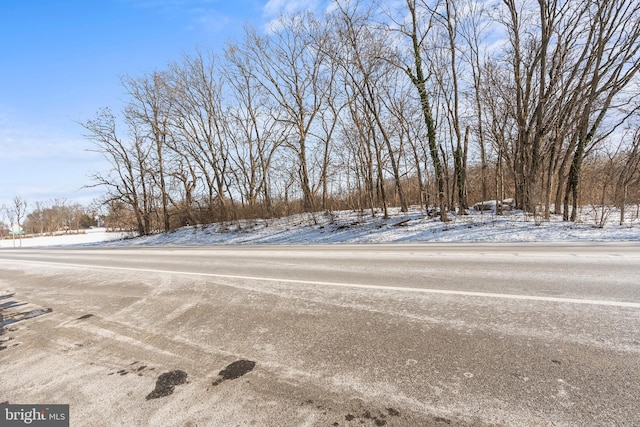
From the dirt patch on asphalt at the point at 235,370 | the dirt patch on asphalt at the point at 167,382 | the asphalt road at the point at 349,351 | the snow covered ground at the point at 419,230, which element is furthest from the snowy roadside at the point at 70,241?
the dirt patch on asphalt at the point at 235,370

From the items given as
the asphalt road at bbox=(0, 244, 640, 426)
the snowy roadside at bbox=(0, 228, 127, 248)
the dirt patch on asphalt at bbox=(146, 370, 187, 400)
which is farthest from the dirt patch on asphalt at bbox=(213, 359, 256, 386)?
the snowy roadside at bbox=(0, 228, 127, 248)

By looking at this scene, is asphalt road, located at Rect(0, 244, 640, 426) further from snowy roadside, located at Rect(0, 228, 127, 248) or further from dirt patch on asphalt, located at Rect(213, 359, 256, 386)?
snowy roadside, located at Rect(0, 228, 127, 248)

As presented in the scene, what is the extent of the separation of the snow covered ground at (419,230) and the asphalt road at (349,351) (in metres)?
6.24

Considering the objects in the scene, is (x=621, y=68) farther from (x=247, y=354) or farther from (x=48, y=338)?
(x=48, y=338)

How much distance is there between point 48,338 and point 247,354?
2736mm

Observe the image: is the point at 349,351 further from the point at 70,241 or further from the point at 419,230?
the point at 70,241

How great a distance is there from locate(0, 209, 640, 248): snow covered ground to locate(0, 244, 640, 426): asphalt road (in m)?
6.24

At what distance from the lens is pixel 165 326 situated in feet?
11.9

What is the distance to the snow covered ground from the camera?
10609 mm

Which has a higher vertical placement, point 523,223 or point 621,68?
point 621,68

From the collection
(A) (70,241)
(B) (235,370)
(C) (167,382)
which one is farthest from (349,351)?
(A) (70,241)

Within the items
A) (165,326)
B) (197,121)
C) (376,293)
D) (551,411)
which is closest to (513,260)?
(376,293)

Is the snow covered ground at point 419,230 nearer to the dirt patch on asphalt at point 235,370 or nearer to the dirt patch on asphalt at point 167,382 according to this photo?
the dirt patch on asphalt at point 235,370

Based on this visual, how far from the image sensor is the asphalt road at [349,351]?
191 cm
